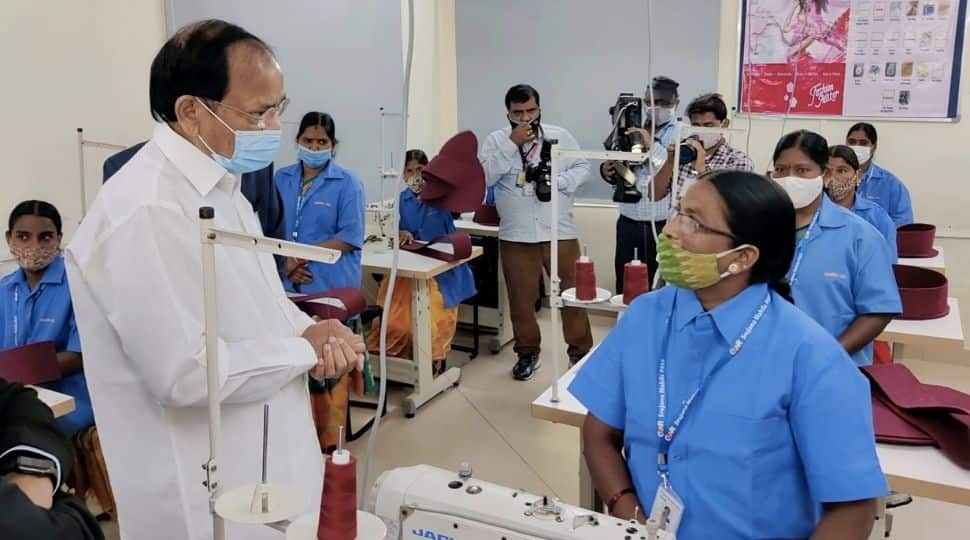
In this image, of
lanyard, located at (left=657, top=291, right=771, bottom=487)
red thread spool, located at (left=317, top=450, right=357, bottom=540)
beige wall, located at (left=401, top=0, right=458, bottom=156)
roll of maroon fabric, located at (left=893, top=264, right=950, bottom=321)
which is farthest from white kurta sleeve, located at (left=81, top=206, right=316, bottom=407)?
beige wall, located at (left=401, top=0, right=458, bottom=156)

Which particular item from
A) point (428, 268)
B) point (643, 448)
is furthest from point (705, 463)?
point (428, 268)

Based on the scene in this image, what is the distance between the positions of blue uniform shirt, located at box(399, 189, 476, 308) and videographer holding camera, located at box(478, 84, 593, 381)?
0.23m

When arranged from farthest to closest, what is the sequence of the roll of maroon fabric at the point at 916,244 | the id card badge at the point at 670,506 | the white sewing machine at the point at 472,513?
the roll of maroon fabric at the point at 916,244 < the id card badge at the point at 670,506 < the white sewing machine at the point at 472,513

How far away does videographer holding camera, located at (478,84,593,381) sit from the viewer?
3.93 metres

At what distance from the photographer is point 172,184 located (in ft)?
3.80

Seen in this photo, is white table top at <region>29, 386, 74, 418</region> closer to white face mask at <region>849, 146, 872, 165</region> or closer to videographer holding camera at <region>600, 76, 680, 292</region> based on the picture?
videographer holding camera at <region>600, 76, 680, 292</region>

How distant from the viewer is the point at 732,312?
138 cm

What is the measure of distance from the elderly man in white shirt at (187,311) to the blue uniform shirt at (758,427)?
57 cm

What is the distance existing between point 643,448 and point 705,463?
0.12 m

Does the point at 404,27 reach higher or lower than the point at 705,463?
higher

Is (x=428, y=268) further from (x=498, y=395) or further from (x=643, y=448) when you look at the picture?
(x=643, y=448)

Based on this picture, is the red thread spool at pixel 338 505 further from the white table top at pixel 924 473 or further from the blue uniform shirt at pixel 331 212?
the blue uniform shirt at pixel 331 212

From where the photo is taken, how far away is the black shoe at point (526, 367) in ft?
13.6

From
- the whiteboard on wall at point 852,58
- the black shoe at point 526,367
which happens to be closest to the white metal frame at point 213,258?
the black shoe at point 526,367
